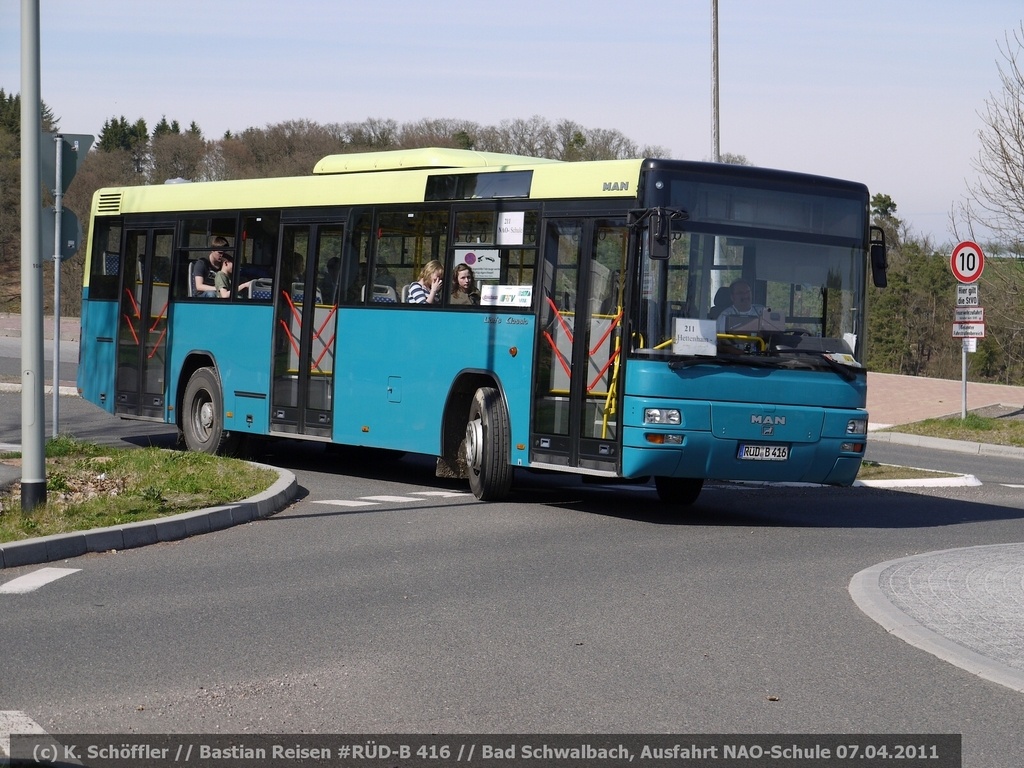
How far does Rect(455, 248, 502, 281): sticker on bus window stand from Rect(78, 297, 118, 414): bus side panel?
640 centimetres

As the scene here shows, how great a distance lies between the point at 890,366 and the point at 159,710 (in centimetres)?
7086

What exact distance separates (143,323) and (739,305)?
8789mm

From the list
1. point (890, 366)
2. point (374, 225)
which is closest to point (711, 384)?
point (374, 225)

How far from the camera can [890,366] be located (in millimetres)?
73562

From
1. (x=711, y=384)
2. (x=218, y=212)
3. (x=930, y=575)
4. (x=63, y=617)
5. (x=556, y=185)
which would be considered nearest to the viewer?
(x=63, y=617)

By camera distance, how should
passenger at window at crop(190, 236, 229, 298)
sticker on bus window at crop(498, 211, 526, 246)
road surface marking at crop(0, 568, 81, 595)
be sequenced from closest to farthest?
road surface marking at crop(0, 568, 81, 595), sticker on bus window at crop(498, 211, 526, 246), passenger at window at crop(190, 236, 229, 298)

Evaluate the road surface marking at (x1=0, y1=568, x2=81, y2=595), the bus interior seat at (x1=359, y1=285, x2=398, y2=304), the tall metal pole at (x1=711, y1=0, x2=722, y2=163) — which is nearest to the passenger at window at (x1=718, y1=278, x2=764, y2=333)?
the bus interior seat at (x1=359, y1=285, x2=398, y2=304)

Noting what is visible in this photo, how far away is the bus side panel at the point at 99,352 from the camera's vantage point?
1833 centimetres

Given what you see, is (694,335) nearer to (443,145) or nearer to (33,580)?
(33,580)

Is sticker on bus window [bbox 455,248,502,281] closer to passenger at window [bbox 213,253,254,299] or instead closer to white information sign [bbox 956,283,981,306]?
passenger at window [bbox 213,253,254,299]

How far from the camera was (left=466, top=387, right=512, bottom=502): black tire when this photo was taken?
43.2ft

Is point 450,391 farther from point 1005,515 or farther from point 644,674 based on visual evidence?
point 644,674

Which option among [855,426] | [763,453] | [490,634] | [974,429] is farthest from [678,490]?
[974,429]

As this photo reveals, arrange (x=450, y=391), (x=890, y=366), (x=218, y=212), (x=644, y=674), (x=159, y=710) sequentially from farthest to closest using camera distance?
(x=890, y=366) < (x=218, y=212) < (x=450, y=391) < (x=644, y=674) < (x=159, y=710)
